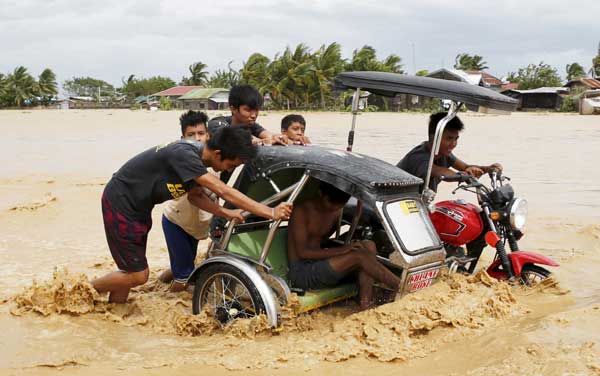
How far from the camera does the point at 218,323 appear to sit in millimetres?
4324

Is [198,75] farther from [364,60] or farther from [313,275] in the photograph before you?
[313,275]

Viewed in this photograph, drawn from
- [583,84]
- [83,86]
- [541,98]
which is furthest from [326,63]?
[83,86]

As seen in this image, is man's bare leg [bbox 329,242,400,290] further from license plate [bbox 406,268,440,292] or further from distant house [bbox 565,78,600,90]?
distant house [bbox 565,78,600,90]

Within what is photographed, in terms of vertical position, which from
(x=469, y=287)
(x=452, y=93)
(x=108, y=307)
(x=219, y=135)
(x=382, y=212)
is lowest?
(x=108, y=307)

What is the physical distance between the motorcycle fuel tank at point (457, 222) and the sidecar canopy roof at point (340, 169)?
696 millimetres

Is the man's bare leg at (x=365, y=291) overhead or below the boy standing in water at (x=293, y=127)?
below

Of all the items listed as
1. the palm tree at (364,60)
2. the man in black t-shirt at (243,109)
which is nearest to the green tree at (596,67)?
the palm tree at (364,60)

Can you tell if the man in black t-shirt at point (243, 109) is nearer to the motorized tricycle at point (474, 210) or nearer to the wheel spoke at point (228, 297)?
the motorized tricycle at point (474, 210)

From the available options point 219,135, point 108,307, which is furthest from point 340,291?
point 108,307

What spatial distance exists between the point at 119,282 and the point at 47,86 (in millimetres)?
67366

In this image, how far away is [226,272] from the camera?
4172mm

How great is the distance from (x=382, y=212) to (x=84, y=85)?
111 metres

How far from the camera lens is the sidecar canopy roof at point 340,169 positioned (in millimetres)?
3869

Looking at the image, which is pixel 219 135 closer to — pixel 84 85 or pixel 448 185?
pixel 448 185
